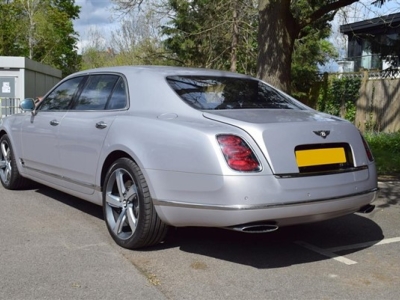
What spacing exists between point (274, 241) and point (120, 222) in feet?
4.51

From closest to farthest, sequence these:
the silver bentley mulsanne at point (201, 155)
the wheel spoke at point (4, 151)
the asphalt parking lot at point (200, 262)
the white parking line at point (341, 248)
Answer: the asphalt parking lot at point (200, 262)
the silver bentley mulsanne at point (201, 155)
the white parking line at point (341, 248)
the wheel spoke at point (4, 151)

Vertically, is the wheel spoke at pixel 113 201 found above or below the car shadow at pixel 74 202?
above

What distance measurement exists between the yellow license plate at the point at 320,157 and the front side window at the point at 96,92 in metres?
2.03

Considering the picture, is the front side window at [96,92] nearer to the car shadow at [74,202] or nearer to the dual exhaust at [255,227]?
the car shadow at [74,202]

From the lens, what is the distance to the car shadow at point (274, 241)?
13.9 feet

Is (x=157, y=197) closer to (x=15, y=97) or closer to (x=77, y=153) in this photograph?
(x=77, y=153)

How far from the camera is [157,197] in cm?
401

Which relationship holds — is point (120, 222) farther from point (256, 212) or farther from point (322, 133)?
point (322, 133)

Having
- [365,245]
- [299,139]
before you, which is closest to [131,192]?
[299,139]

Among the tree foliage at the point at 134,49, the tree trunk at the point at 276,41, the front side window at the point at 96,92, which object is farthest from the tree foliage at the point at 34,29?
the front side window at the point at 96,92

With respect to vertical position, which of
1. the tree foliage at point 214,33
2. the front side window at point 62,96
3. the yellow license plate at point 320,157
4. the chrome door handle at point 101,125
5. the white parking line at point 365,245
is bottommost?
the white parking line at point 365,245

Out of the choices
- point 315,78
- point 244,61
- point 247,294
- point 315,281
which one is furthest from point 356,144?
point 244,61

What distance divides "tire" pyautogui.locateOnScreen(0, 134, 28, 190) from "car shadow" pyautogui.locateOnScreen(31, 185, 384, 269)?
1627mm

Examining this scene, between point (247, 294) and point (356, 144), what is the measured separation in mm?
1552
